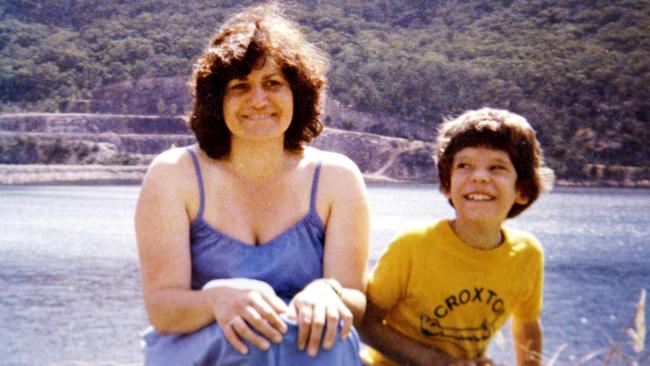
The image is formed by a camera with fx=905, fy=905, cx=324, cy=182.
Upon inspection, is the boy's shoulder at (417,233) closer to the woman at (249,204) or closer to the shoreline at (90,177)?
the woman at (249,204)

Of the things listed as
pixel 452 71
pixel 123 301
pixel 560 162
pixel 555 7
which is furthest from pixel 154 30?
pixel 123 301

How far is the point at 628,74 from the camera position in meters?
64.2

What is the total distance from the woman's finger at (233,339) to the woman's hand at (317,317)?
0.40 ft

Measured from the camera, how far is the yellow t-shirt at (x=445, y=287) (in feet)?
8.03

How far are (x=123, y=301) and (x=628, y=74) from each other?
172 feet

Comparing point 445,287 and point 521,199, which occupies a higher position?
point 521,199

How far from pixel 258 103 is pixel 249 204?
27cm

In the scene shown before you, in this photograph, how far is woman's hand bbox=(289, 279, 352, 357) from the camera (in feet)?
6.44

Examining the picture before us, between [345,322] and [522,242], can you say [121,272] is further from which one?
[345,322]

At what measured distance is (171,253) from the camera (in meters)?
2.26

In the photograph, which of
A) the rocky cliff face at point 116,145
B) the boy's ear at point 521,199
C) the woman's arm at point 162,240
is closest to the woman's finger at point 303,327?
the woman's arm at point 162,240

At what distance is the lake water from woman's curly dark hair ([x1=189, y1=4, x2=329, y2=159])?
1.02m

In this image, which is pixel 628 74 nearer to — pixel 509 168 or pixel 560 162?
pixel 560 162

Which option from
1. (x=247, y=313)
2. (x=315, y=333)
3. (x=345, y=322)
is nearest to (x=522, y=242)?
(x=345, y=322)
